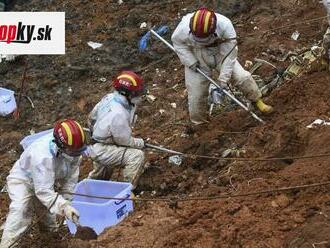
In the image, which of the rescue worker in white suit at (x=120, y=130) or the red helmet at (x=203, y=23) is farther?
the red helmet at (x=203, y=23)

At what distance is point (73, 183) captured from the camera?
294 inches

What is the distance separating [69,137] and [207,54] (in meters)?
3.17

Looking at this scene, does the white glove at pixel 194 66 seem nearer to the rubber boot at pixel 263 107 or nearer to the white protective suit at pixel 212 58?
the white protective suit at pixel 212 58

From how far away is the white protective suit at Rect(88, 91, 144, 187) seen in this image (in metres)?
8.21

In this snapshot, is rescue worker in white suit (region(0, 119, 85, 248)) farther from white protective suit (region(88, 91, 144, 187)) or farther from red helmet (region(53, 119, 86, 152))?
white protective suit (region(88, 91, 144, 187))

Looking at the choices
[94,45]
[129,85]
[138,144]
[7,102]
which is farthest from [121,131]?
[94,45]

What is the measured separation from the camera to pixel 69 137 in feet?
22.4

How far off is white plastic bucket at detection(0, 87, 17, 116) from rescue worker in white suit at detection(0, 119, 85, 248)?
15.2ft

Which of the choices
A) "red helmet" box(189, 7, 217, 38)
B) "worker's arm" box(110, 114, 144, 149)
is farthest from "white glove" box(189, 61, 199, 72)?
"worker's arm" box(110, 114, 144, 149)

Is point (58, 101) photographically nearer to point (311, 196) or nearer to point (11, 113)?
point (11, 113)

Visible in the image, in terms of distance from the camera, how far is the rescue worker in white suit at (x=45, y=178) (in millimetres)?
6809

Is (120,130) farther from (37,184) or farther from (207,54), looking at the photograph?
(207,54)

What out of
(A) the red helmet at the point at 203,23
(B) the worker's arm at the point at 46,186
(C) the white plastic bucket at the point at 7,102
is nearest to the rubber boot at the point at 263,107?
(A) the red helmet at the point at 203,23

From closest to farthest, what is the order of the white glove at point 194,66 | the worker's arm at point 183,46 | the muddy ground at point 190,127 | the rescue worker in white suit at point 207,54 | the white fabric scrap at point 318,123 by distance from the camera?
the muddy ground at point 190,127 → the white fabric scrap at point 318,123 → the rescue worker in white suit at point 207,54 → the worker's arm at point 183,46 → the white glove at point 194,66
